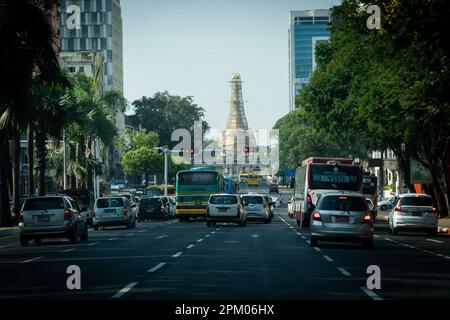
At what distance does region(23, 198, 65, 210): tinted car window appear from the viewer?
112 ft

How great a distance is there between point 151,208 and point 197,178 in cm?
584

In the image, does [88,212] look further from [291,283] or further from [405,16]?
[291,283]

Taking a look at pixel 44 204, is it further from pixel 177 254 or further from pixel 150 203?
pixel 150 203

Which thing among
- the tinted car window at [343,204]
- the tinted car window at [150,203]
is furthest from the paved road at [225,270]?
the tinted car window at [150,203]

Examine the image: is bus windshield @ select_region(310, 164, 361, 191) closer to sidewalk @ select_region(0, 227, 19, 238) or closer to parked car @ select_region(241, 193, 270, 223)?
parked car @ select_region(241, 193, 270, 223)

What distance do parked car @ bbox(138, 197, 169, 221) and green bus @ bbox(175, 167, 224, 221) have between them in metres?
4.40

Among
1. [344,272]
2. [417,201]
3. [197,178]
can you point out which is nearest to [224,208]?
[197,178]

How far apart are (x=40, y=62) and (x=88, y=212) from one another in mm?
22363

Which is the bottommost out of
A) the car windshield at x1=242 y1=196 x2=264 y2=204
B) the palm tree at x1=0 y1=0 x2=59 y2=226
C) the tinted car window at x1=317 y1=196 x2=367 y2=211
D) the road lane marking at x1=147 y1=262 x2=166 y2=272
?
the road lane marking at x1=147 y1=262 x2=166 y2=272

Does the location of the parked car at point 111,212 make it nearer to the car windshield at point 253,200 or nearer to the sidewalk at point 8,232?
the sidewalk at point 8,232

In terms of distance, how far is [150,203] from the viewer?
65250 millimetres

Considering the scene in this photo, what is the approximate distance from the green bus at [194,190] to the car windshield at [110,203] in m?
9.70

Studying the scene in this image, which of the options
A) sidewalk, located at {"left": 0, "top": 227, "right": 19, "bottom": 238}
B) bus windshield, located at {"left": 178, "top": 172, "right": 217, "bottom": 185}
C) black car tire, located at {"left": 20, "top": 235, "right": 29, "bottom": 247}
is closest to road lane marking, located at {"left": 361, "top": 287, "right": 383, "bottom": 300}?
black car tire, located at {"left": 20, "top": 235, "right": 29, "bottom": 247}

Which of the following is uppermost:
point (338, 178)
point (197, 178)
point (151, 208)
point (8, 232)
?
point (338, 178)
